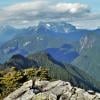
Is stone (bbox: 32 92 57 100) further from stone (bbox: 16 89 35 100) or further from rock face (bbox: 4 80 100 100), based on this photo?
Result: stone (bbox: 16 89 35 100)

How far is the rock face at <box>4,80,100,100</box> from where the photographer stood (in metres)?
50.9

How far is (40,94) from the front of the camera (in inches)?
2020

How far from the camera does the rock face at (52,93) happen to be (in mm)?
50906

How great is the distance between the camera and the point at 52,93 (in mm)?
51531

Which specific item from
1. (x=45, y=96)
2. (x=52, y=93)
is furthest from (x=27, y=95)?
(x=52, y=93)

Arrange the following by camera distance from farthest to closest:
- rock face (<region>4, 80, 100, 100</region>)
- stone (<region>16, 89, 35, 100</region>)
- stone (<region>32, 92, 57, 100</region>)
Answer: rock face (<region>4, 80, 100, 100</region>) < stone (<region>16, 89, 35, 100</region>) < stone (<region>32, 92, 57, 100</region>)

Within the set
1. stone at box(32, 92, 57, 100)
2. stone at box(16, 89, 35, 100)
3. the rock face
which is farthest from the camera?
the rock face

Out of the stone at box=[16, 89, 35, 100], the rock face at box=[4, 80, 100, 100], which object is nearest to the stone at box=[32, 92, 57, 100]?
the rock face at box=[4, 80, 100, 100]

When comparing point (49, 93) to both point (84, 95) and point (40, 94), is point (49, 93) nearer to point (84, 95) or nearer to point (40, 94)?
point (40, 94)

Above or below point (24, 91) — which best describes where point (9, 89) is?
below

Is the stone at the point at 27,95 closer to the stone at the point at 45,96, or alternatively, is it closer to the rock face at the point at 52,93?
the rock face at the point at 52,93

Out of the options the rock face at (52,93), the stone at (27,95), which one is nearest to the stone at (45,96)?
the rock face at (52,93)

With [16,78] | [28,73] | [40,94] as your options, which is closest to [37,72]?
[28,73]

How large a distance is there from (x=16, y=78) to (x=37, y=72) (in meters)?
9.53
